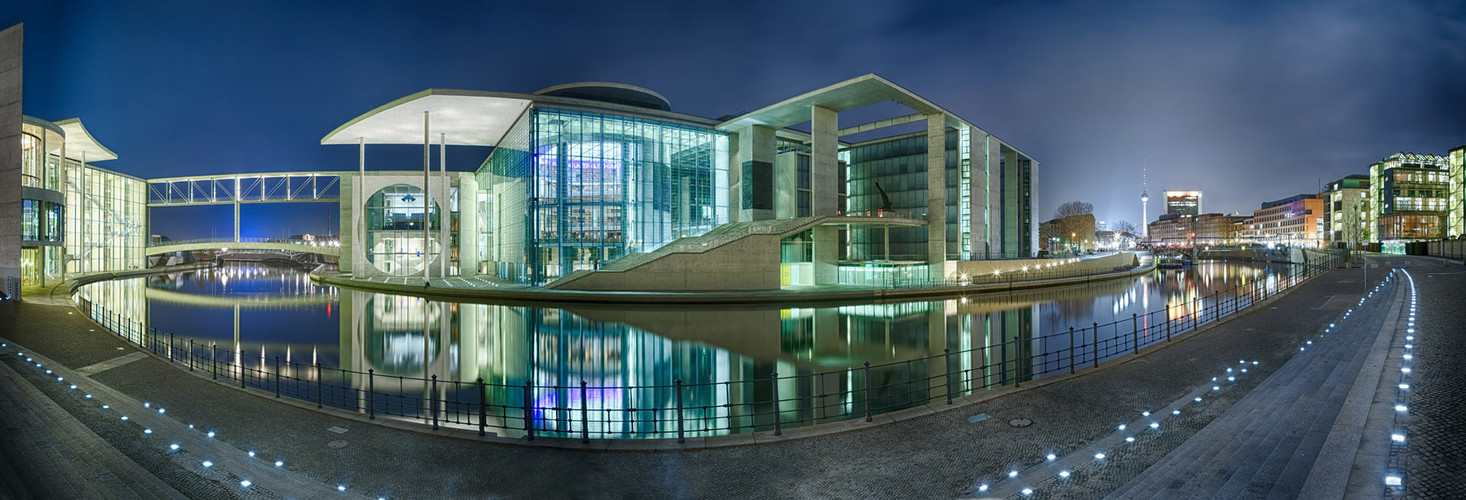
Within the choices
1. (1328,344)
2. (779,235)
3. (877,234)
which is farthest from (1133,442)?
(877,234)

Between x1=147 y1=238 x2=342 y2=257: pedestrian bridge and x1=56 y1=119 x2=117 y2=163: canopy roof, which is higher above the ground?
x1=56 y1=119 x2=117 y2=163: canopy roof

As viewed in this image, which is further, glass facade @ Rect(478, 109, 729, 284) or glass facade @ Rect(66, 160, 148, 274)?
glass facade @ Rect(66, 160, 148, 274)

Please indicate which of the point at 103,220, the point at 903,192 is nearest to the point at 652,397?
the point at 903,192

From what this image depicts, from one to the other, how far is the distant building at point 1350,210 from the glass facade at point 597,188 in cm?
10885

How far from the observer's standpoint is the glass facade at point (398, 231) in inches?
2162

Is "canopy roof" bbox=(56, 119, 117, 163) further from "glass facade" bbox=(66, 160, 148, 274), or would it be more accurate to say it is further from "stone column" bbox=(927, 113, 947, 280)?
"stone column" bbox=(927, 113, 947, 280)

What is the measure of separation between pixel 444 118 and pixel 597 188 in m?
13.0

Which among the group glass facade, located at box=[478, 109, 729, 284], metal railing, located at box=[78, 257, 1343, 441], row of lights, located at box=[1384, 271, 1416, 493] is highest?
glass facade, located at box=[478, 109, 729, 284]

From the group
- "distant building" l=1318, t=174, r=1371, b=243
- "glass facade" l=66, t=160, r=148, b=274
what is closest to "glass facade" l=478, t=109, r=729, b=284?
"glass facade" l=66, t=160, r=148, b=274

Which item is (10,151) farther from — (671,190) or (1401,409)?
(1401,409)

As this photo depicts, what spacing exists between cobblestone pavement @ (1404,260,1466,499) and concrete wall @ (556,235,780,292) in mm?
24413

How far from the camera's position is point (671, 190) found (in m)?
41.9

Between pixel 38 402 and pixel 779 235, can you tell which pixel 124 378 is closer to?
pixel 38 402

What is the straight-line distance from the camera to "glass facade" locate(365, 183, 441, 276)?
54.9 meters
